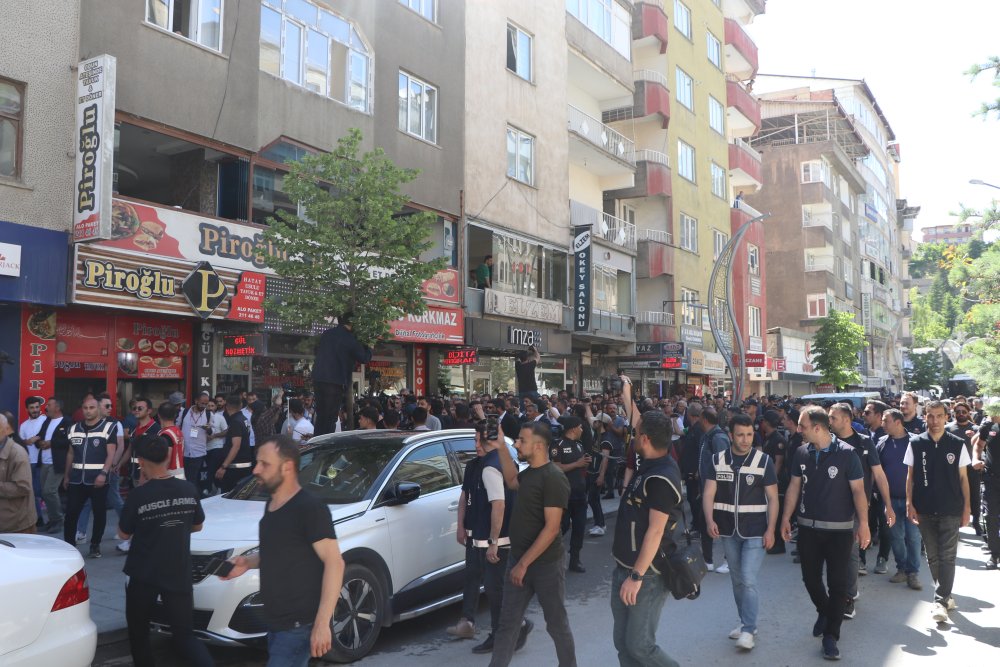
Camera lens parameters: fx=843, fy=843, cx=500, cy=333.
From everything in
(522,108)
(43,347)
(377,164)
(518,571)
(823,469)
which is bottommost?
(518,571)

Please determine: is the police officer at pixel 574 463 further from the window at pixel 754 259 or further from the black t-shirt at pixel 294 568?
the window at pixel 754 259

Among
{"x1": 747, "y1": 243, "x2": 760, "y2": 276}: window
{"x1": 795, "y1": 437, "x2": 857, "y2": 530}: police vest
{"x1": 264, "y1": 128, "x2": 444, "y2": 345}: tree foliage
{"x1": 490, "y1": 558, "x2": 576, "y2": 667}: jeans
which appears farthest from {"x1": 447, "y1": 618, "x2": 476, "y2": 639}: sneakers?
{"x1": 747, "y1": 243, "x2": 760, "y2": 276}: window

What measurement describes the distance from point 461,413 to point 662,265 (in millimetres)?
20066

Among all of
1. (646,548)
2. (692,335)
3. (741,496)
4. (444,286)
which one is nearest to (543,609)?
(646,548)

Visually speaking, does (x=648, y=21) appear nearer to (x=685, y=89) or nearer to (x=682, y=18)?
(x=685, y=89)

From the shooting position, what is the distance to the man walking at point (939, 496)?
7359 mm

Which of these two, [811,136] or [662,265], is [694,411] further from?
[811,136]

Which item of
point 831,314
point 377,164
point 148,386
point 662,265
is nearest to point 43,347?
point 148,386

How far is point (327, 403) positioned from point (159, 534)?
517cm

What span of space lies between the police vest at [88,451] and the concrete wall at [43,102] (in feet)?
14.3

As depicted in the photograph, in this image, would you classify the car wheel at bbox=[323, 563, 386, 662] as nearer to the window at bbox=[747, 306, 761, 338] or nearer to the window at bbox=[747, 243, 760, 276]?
the window at bbox=[747, 306, 761, 338]

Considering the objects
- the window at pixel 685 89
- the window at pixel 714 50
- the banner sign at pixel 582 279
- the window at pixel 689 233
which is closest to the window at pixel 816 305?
the window at pixel 714 50

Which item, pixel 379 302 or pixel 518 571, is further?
pixel 379 302

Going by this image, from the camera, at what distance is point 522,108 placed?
23719mm
